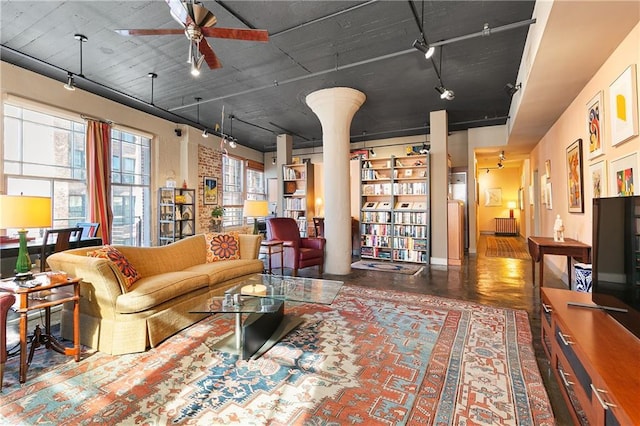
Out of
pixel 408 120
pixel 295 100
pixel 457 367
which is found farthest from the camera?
pixel 408 120

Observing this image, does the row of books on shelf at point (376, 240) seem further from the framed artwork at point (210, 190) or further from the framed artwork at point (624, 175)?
the framed artwork at point (210, 190)

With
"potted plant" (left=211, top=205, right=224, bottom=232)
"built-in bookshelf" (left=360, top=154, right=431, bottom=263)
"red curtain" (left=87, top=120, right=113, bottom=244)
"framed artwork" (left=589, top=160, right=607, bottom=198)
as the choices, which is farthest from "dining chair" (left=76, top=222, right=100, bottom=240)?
"framed artwork" (left=589, top=160, right=607, bottom=198)

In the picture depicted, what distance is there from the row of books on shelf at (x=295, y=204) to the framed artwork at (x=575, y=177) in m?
5.13

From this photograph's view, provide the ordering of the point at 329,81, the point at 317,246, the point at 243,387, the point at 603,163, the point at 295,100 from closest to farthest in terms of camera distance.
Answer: the point at 243,387 < the point at 603,163 < the point at 329,81 < the point at 317,246 < the point at 295,100

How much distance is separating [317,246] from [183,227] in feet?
12.7

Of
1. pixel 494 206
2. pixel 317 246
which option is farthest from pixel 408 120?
pixel 494 206

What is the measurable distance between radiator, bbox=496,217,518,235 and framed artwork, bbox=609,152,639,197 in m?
10.6

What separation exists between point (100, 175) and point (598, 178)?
7495 millimetres

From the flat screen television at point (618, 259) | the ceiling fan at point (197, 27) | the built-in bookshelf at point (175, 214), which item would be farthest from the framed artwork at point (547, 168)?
the built-in bookshelf at point (175, 214)

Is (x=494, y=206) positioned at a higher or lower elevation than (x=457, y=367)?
higher

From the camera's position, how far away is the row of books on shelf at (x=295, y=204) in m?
7.58

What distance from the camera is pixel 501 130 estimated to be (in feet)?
23.9

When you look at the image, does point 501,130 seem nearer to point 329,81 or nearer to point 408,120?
point 408,120

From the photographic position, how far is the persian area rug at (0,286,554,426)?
1.70 m
